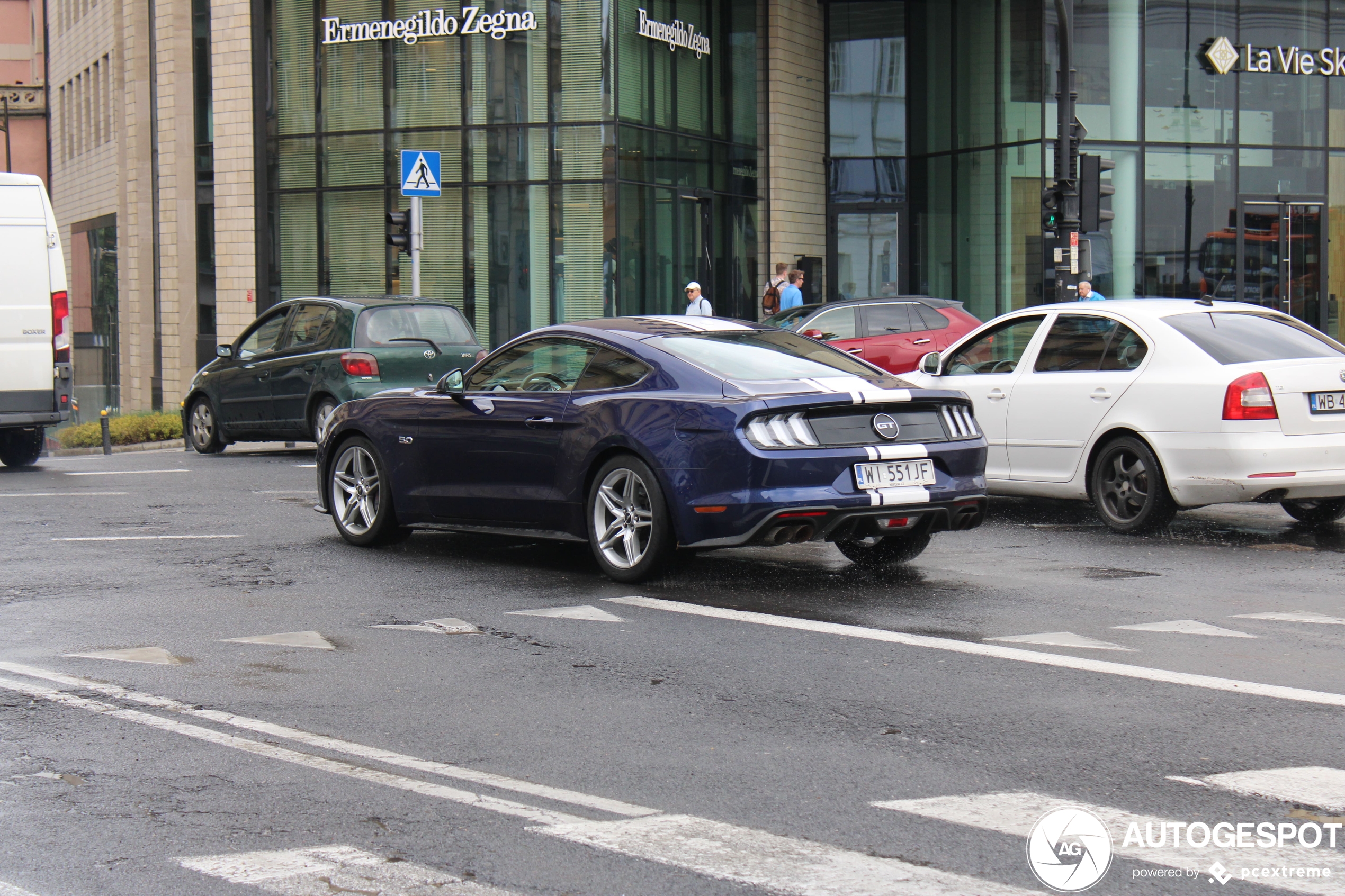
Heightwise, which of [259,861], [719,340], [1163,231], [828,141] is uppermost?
[828,141]

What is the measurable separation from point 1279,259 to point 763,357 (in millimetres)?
23616

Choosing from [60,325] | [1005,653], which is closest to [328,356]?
[60,325]

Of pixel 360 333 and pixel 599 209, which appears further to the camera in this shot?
pixel 599 209

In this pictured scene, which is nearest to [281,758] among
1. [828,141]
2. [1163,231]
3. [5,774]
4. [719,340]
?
[5,774]

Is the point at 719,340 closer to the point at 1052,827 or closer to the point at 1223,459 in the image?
the point at 1223,459

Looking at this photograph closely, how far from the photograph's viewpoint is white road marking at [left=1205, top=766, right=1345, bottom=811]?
4.47 meters

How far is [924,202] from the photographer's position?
3164 centimetres

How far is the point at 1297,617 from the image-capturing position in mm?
7516

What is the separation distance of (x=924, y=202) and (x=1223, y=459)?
22.3m

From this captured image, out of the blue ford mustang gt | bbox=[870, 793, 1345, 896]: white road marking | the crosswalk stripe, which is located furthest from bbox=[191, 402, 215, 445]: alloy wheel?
the crosswalk stripe

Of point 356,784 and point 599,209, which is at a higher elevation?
point 599,209

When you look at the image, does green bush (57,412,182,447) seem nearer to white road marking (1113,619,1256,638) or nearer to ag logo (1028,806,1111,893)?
white road marking (1113,619,1256,638)

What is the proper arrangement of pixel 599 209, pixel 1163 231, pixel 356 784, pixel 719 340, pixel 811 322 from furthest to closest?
pixel 1163 231 → pixel 599 209 → pixel 811 322 → pixel 719 340 → pixel 356 784

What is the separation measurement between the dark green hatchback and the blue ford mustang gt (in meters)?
6.68
